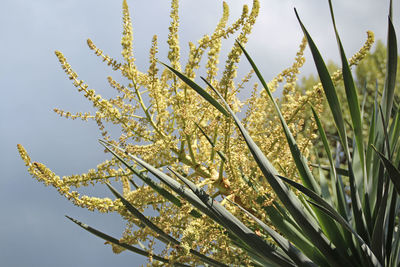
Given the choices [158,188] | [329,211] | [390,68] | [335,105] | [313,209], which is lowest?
[329,211]

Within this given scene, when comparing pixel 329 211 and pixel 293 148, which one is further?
pixel 293 148

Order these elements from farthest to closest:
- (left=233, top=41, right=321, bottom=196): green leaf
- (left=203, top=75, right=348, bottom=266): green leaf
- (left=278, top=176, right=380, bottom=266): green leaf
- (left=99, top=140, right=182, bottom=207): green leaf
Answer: (left=99, top=140, right=182, bottom=207): green leaf, (left=233, top=41, right=321, bottom=196): green leaf, (left=203, top=75, right=348, bottom=266): green leaf, (left=278, top=176, right=380, bottom=266): green leaf

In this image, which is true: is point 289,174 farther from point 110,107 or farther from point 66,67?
point 66,67

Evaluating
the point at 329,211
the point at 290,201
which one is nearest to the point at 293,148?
the point at 290,201

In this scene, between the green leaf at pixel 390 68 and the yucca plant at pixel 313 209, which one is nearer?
the yucca plant at pixel 313 209

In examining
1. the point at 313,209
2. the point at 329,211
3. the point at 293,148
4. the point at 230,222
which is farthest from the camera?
the point at 313,209

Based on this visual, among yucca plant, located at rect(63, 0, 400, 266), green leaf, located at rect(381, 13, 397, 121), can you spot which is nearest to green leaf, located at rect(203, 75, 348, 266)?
yucca plant, located at rect(63, 0, 400, 266)

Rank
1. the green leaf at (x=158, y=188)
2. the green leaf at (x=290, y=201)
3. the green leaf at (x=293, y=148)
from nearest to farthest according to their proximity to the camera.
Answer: the green leaf at (x=290, y=201)
the green leaf at (x=293, y=148)
the green leaf at (x=158, y=188)

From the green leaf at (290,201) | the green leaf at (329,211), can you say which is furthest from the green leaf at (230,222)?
the green leaf at (329,211)

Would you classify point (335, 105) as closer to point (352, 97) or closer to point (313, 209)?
point (352, 97)

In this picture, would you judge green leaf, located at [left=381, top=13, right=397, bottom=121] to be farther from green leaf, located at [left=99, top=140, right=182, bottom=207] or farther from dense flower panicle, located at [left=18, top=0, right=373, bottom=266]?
green leaf, located at [left=99, top=140, right=182, bottom=207]

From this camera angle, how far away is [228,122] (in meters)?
1.70

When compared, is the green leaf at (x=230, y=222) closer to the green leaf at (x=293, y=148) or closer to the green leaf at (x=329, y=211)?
the green leaf at (x=329, y=211)

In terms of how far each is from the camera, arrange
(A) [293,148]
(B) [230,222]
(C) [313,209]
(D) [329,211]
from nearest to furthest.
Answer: (D) [329,211], (B) [230,222], (A) [293,148], (C) [313,209]
